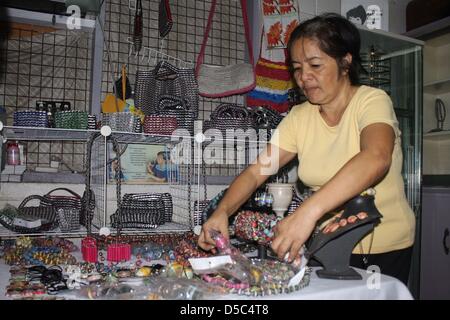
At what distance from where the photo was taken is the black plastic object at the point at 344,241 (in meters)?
0.89

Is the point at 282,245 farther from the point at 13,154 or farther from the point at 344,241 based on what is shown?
the point at 13,154

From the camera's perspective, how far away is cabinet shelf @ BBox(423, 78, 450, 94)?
289cm

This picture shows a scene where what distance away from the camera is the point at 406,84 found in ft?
9.20

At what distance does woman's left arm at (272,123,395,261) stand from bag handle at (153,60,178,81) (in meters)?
1.23

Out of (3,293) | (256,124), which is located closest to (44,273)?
(3,293)

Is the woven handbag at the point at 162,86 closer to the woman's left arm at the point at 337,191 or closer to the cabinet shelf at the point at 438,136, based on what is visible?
the woman's left arm at the point at 337,191

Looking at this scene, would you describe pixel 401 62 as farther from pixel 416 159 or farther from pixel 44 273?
pixel 44 273

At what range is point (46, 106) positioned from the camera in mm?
1613

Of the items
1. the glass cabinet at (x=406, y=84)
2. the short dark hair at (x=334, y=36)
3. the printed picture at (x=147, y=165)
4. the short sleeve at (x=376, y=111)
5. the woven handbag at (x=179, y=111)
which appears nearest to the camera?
the short sleeve at (x=376, y=111)

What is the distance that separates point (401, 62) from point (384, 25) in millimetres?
399

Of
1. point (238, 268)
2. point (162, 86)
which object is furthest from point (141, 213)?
point (238, 268)

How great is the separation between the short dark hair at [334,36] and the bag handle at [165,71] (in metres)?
0.92

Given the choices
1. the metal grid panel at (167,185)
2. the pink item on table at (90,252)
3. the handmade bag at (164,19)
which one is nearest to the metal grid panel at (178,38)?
the handmade bag at (164,19)

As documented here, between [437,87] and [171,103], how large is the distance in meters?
2.18
